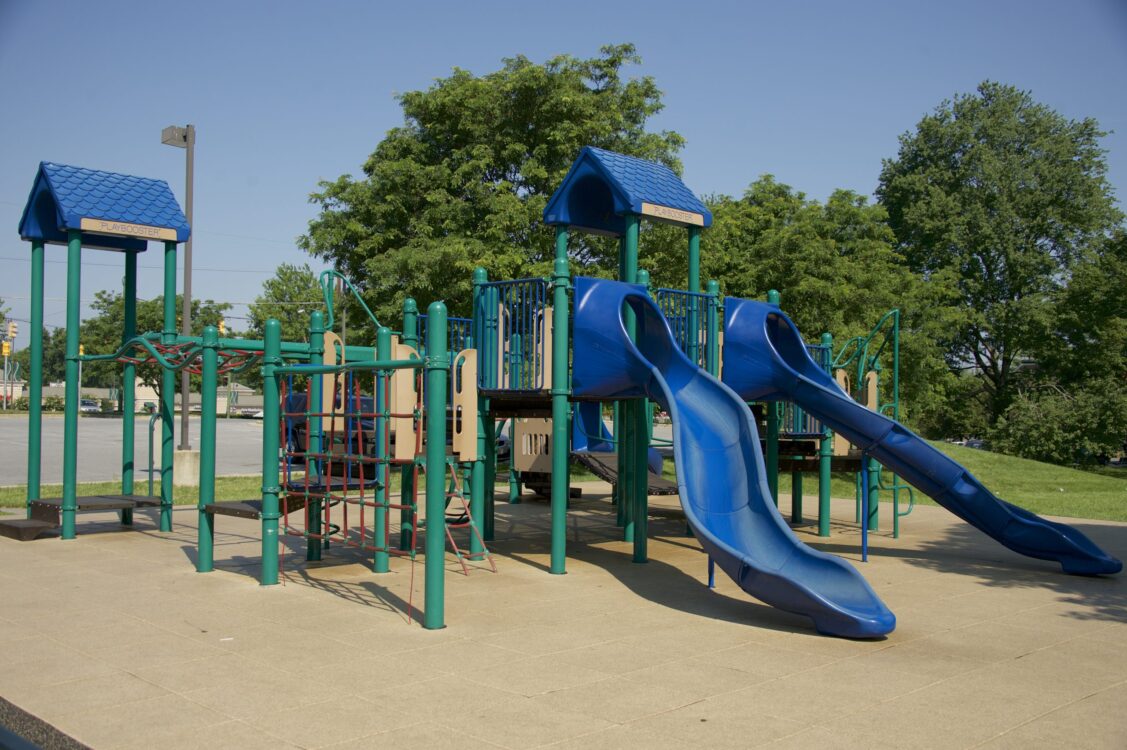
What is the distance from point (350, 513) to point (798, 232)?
17.5 meters

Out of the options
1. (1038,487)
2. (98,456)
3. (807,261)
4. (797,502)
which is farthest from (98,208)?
(1038,487)

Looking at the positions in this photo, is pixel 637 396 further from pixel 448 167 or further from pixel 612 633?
pixel 448 167

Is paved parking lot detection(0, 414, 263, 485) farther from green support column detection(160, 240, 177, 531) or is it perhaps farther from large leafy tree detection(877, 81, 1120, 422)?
large leafy tree detection(877, 81, 1120, 422)

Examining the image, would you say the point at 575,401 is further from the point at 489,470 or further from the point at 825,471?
the point at 825,471

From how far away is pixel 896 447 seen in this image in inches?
442

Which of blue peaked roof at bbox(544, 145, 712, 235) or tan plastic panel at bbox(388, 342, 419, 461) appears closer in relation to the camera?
tan plastic panel at bbox(388, 342, 419, 461)

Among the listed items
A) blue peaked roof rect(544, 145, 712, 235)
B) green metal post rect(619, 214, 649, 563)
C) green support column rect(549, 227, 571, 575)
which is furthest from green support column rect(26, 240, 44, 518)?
green metal post rect(619, 214, 649, 563)

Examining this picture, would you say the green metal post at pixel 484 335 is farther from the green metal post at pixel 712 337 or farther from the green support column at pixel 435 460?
the green support column at pixel 435 460

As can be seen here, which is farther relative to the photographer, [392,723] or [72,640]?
[72,640]

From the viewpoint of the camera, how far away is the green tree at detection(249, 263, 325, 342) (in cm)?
6122

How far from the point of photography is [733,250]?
2925 cm

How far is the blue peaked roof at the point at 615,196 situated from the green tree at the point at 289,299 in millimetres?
50018

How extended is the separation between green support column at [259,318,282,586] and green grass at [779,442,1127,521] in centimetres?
1528

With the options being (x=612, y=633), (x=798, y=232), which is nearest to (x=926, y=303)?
(x=798, y=232)
